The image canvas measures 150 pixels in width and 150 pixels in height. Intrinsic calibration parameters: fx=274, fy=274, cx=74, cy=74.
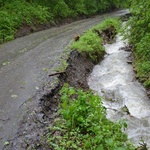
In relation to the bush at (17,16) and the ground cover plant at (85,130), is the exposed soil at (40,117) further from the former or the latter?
the bush at (17,16)

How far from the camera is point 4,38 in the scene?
15.3 meters

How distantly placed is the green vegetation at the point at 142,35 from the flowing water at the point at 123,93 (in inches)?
15.1

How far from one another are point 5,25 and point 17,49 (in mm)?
4262

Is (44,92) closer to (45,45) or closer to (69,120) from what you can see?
(69,120)

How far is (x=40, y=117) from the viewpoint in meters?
6.04

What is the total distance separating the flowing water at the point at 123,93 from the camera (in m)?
6.84

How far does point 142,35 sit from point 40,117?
7115mm

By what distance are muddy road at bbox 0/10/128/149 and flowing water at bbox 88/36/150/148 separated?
6.14 feet

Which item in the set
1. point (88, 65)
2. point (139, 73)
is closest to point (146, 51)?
point (139, 73)

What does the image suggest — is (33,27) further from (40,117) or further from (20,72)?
(40,117)

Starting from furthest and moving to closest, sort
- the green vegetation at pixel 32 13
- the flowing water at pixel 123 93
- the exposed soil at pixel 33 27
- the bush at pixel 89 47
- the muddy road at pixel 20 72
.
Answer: the exposed soil at pixel 33 27 < the green vegetation at pixel 32 13 < the bush at pixel 89 47 < the flowing water at pixel 123 93 < the muddy road at pixel 20 72

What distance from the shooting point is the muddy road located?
599 centimetres

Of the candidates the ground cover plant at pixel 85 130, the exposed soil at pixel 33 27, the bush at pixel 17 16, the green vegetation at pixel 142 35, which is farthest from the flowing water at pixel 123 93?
the exposed soil at pixel 33 27

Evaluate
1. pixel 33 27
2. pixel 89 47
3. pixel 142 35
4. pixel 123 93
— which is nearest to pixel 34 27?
pixel 33 27
